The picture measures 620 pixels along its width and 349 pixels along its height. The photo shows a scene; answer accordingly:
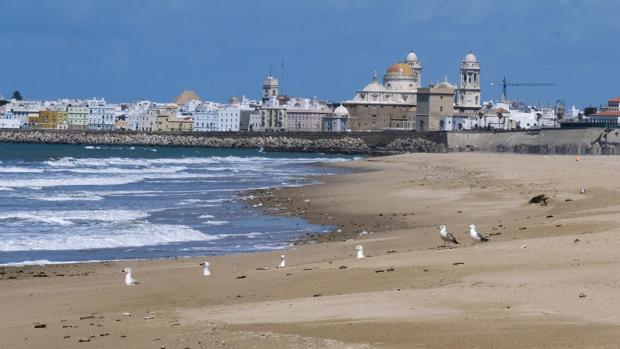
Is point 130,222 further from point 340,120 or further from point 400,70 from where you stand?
point 400,70

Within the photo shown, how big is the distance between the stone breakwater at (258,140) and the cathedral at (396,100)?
1363 centimetres

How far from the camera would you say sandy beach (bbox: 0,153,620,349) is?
966 cm

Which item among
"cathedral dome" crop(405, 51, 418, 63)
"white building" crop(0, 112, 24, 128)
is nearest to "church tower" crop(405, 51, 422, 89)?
"cathedral dome" crop(405, 51, 418, 63)

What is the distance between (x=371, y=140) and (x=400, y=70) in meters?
26.9

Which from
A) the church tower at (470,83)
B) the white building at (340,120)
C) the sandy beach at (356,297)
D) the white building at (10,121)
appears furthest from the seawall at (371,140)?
the sandy beach at (356,297)

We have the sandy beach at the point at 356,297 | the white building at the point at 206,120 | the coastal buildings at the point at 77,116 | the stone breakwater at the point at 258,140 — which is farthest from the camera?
the coastal buildings at the point at 77,116

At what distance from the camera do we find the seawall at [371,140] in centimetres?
8662

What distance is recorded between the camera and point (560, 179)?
36594 mm

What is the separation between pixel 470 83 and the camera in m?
151

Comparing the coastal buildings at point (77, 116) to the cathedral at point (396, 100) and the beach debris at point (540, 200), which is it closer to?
the cathedral at point (396, 100)

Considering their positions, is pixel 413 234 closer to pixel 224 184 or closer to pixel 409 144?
pixel 224 184

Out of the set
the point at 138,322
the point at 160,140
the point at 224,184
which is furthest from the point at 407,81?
the point at 138,322

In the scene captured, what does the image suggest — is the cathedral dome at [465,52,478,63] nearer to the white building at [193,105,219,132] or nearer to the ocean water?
the white building at [193,105,219,132]

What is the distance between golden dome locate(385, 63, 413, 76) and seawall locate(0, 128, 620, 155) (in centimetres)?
1981
